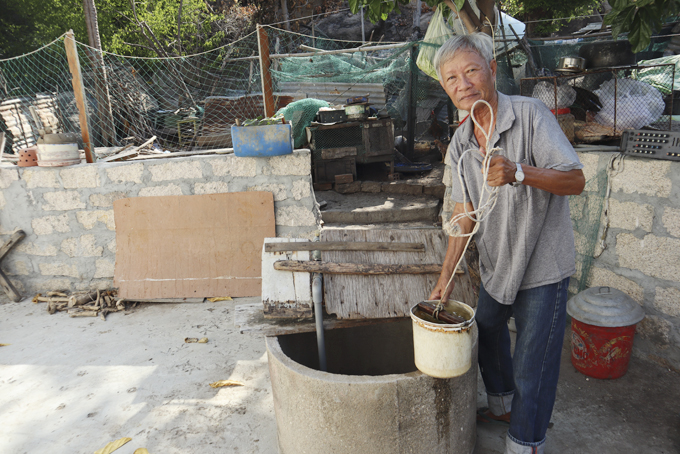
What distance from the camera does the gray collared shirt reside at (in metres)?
1.78

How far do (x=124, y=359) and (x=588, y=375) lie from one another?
3.61 metres

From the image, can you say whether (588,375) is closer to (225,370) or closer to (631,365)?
(631,365)

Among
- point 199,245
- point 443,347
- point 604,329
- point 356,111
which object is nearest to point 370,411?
point 443,347

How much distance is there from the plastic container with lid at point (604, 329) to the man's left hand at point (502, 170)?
74.0 inches

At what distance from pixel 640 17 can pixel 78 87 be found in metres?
4.96

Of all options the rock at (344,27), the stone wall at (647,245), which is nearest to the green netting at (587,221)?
the stone wall at (647,245)

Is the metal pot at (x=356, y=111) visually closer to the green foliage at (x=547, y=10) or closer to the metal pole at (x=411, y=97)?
the metal pole at (x=411, y=97)

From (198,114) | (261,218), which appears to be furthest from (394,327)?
(198,114)

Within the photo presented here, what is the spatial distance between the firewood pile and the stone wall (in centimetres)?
450

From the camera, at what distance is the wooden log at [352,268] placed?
7.98 feet

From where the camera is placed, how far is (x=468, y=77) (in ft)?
Answer: 6.06

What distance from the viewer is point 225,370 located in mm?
3355

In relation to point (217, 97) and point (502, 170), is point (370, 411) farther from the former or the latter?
point (217, 97)

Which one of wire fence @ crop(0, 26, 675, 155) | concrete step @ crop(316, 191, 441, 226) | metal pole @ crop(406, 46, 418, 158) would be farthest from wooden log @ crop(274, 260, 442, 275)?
metal pole @ crop(406, 46, 418, 158)
